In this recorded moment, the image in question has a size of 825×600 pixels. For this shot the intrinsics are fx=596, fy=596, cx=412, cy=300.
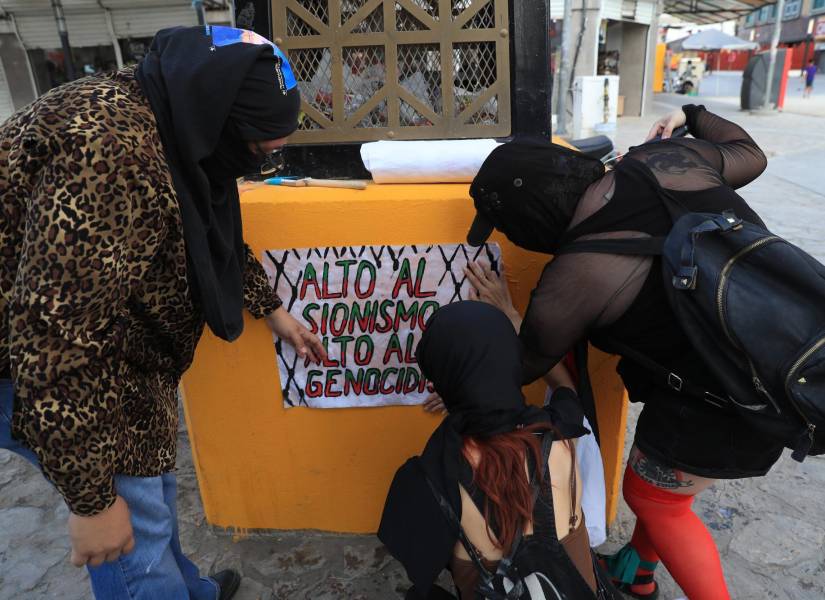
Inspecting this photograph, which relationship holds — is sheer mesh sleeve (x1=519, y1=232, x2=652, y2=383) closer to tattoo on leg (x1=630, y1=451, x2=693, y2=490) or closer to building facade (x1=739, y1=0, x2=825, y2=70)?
tattoo on leg (x1=630, y1=451, x2=693, y2=490)

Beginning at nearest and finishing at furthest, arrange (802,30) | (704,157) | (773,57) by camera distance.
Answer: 1. (704,157)
2. (773,57)
3. (802,30)

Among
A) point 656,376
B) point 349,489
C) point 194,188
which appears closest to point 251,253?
point 194,188

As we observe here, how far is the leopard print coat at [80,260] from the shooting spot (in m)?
1.02

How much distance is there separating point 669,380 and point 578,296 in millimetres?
351

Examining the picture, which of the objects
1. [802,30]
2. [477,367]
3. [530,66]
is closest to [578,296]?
[477,367]

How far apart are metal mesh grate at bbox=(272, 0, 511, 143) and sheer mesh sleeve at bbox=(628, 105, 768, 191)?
2.21 ft

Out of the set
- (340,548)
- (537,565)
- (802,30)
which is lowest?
(340,548)

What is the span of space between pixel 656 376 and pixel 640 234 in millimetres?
Result: 416

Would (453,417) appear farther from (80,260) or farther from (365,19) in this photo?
(365,19)

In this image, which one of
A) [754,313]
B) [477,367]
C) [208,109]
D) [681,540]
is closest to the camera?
[208,109]

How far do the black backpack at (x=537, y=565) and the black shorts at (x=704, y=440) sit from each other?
→ 0.41 m

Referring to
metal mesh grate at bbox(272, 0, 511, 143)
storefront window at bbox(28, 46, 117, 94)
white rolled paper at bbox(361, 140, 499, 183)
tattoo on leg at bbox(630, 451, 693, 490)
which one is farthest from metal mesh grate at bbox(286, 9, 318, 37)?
storefront window at bbox(28, 46, 117, 94)

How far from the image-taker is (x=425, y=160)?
2.02 m

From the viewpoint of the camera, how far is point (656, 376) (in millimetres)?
1600
